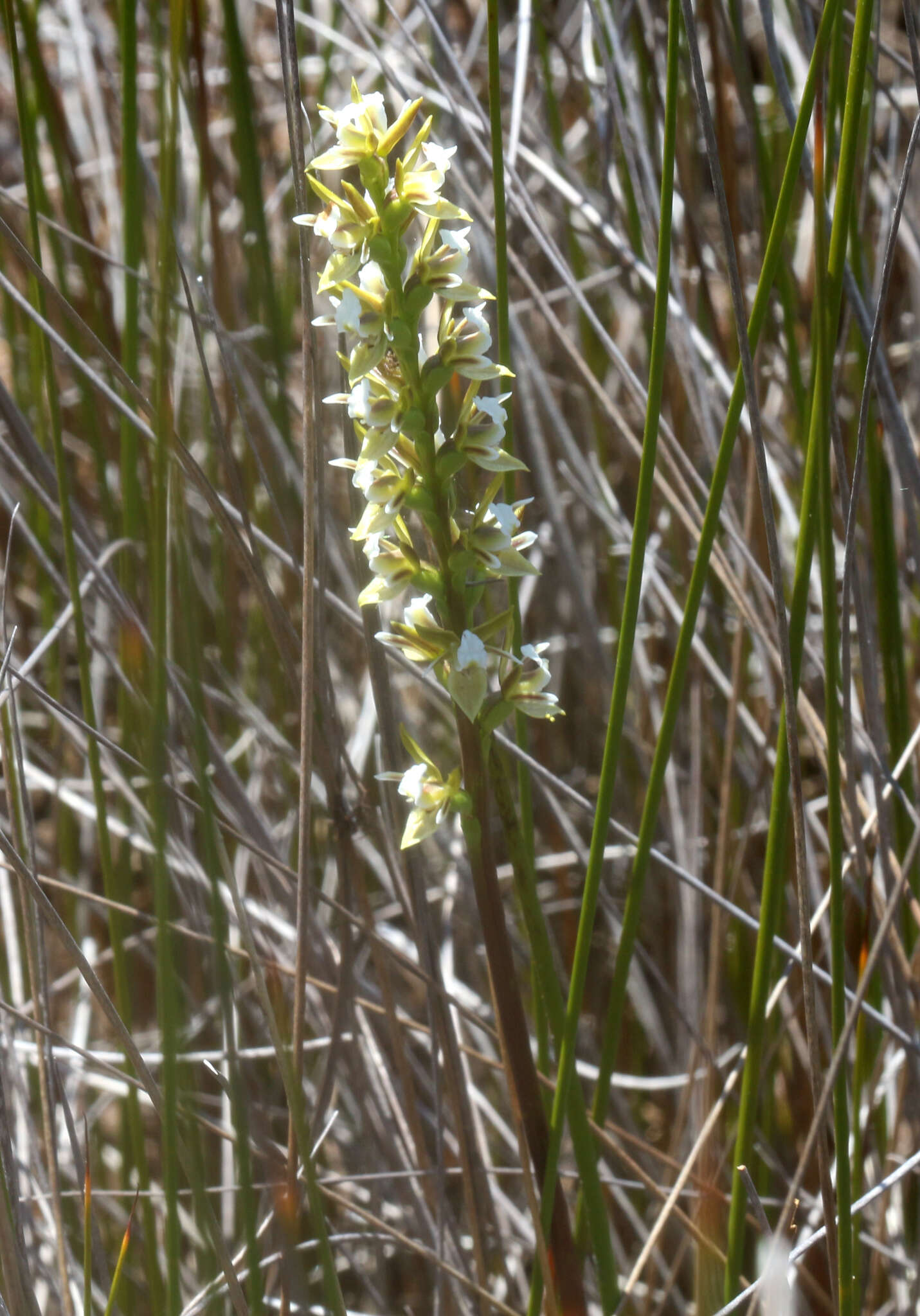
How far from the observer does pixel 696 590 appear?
832 millimetres

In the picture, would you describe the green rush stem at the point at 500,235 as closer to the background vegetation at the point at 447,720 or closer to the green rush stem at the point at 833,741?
the background vegetation at the point at 447,720

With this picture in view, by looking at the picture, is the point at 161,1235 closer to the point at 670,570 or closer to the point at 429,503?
the point at 670,570

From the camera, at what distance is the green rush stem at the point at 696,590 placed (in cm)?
76

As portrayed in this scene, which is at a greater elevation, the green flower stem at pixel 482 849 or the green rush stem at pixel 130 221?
the green rush stem at pixel 130 221

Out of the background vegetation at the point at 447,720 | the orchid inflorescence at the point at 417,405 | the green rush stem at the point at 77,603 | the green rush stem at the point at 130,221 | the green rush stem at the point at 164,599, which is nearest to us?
the green rush stem at the point at 164,599

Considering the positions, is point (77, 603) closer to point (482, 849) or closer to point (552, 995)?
point (482, 849)

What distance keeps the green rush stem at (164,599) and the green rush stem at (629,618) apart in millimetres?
296

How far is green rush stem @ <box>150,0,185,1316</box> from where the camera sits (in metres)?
0.59

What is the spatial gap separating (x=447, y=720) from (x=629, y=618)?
1.29m

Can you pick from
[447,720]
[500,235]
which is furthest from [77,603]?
[447,720]

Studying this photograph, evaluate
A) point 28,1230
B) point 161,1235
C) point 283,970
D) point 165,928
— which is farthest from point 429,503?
point 161,1235

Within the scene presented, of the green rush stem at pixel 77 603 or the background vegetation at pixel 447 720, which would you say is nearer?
the background vegetation at pixel 447 720

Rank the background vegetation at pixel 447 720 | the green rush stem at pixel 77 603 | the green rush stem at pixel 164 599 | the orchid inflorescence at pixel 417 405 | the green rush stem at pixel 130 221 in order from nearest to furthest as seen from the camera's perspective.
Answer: the green rush stem at pixel 164 599, the orchid inflorescence at pixel 417 405, the background vegetation at pixel 447 720, the green rush stem at pixel 77 603, the green rush stem at pixel 130 221

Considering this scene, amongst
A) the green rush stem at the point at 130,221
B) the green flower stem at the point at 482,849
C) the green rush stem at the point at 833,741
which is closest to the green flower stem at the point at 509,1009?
the green flower stem at the point at 482,849
